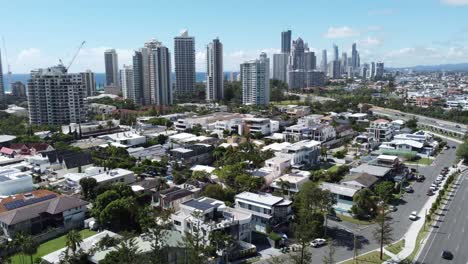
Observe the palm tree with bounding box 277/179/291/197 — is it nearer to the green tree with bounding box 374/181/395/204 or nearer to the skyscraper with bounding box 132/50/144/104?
the green tree with bounding box 374/181/395/204

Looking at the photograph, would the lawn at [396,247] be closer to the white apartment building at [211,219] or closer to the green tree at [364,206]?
the green tree at [364,206]

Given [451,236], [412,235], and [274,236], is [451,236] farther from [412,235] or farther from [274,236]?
[274,236]

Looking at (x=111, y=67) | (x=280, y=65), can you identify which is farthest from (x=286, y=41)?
(x=111, y=67)

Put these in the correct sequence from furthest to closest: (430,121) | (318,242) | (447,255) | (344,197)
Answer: (430,121)
(344,197)
(318,242)
(447,255)

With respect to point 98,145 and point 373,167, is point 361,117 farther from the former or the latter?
point 98,145

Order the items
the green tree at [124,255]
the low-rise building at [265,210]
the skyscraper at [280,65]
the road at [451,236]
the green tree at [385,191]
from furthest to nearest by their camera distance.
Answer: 1. the skyscraper at [280,65]
2. the green tree at [385,191]
3. the low-rise building at [265,210]
4. the road at [451,236]
5. the green tree at [124,255]

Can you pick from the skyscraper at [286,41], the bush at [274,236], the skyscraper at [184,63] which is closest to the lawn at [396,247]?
the bush at [274,236]
